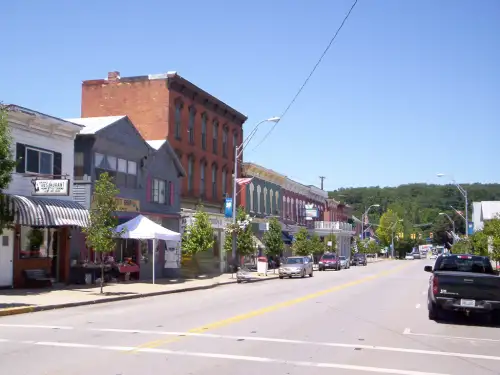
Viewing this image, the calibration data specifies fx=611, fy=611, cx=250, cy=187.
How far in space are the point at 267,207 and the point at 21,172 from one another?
3472 cm

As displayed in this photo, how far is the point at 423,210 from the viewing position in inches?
6353

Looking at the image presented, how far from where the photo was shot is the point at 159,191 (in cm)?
3388

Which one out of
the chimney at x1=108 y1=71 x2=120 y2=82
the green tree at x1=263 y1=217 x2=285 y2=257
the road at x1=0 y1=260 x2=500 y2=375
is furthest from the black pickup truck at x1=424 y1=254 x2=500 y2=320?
the green tree at x1=263 y1=217 x2=285 y2=257

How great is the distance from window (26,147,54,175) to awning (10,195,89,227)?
127 centimetres

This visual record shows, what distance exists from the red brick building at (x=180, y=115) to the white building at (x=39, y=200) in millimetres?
11727

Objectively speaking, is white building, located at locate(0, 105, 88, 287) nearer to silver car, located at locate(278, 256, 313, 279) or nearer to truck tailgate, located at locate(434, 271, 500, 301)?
truck tailgate, located at locate(434, 271, 500, 301)

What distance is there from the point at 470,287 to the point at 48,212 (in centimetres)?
1562

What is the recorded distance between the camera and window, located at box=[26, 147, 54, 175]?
24.2 m

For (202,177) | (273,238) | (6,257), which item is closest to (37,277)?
(6,257)

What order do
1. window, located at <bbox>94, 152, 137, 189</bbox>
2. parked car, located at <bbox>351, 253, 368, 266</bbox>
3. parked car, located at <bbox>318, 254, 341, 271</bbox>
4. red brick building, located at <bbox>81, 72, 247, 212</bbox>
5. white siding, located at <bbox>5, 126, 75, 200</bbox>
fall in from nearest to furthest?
white siding, located at <bbox>5, 126, 75, 200</bbox> → window, located at <bbox>94, 152, 137, 189</bbox> → red brick building, located at <bbox>81, 72, 247, 212</bbox> → parked car, located at <bbox>318, 254, 341, 271</bbox> → parked car, located at <bbox>351, 253, 368, 266</bbox>

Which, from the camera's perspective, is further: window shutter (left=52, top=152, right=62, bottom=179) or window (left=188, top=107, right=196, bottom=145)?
window (left=188, top=107, right=196, bottom=145)

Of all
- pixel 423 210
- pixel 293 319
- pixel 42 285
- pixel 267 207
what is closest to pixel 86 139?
pixel 42 285

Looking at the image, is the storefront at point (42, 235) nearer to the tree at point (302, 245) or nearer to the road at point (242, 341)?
the road at point (242, 341)

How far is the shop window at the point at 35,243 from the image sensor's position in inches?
945
